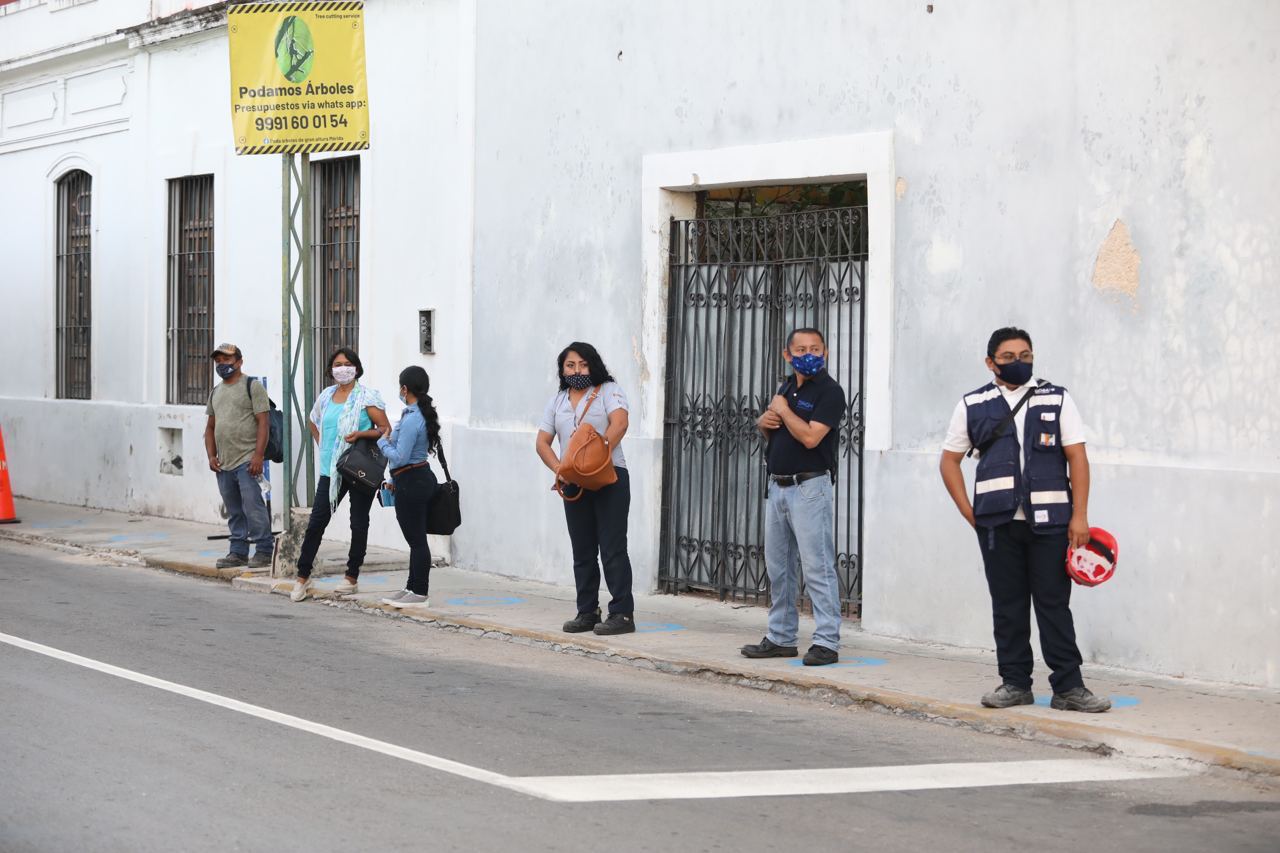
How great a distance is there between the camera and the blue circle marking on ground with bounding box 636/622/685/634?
36.4 feet

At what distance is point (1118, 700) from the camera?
341 inches

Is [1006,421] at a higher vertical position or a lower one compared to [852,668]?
higher

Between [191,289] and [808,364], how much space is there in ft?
35.7

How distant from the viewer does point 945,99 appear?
10.7m

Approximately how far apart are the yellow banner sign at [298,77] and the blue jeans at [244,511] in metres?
2.64

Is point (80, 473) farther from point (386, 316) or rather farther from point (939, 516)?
point (939, 516)

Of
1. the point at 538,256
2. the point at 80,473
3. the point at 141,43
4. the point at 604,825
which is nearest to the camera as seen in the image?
the point at 604,825

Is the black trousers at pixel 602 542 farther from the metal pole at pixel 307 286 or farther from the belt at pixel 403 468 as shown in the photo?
the metal pole at pixel 307 286

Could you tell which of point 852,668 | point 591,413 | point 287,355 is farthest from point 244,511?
point 852,668

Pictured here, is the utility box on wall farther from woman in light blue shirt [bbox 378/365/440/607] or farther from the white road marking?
the white road marking

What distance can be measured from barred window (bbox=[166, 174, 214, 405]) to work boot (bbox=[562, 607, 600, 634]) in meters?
8.44

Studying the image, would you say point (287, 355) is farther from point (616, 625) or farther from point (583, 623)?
point (616, 625)

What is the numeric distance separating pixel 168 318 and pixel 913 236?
1054 cm

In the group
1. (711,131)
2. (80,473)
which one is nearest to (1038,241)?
(711,131)
